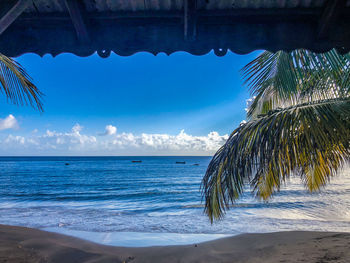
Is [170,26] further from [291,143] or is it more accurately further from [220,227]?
[220,227]

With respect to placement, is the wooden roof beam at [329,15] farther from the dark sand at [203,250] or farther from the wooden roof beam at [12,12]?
the dark sand at [203,250]

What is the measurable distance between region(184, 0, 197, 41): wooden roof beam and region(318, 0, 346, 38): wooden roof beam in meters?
1.02

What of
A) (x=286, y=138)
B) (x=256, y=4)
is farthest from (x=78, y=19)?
(x=286, y=138)

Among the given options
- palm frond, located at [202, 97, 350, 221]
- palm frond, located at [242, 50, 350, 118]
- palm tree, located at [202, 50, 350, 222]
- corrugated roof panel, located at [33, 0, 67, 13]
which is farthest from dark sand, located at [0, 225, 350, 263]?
corrugated roof panel, located at [33, 0, 67, 13]

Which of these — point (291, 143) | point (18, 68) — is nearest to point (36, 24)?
point (18, 68)

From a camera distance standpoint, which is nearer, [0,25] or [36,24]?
[0,25]

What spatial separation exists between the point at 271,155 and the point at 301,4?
1838mm

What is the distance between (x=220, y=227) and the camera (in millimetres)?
7703

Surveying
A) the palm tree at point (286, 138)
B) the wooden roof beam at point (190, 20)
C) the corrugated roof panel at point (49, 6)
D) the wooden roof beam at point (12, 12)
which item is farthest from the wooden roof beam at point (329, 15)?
the wooden roof beam at point (12, 12)

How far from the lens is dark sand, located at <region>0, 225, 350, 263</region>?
4418 mm

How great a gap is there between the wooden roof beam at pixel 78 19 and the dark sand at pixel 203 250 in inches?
172

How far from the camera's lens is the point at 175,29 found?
75.9 inches

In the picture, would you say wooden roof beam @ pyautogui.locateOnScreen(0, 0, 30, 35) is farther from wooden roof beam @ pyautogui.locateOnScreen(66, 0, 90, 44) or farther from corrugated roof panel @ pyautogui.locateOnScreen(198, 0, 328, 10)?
corrugated roof panel @ pyautogui.locateOnScreen(198, 0, 328, 10)

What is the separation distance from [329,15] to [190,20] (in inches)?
42.4
